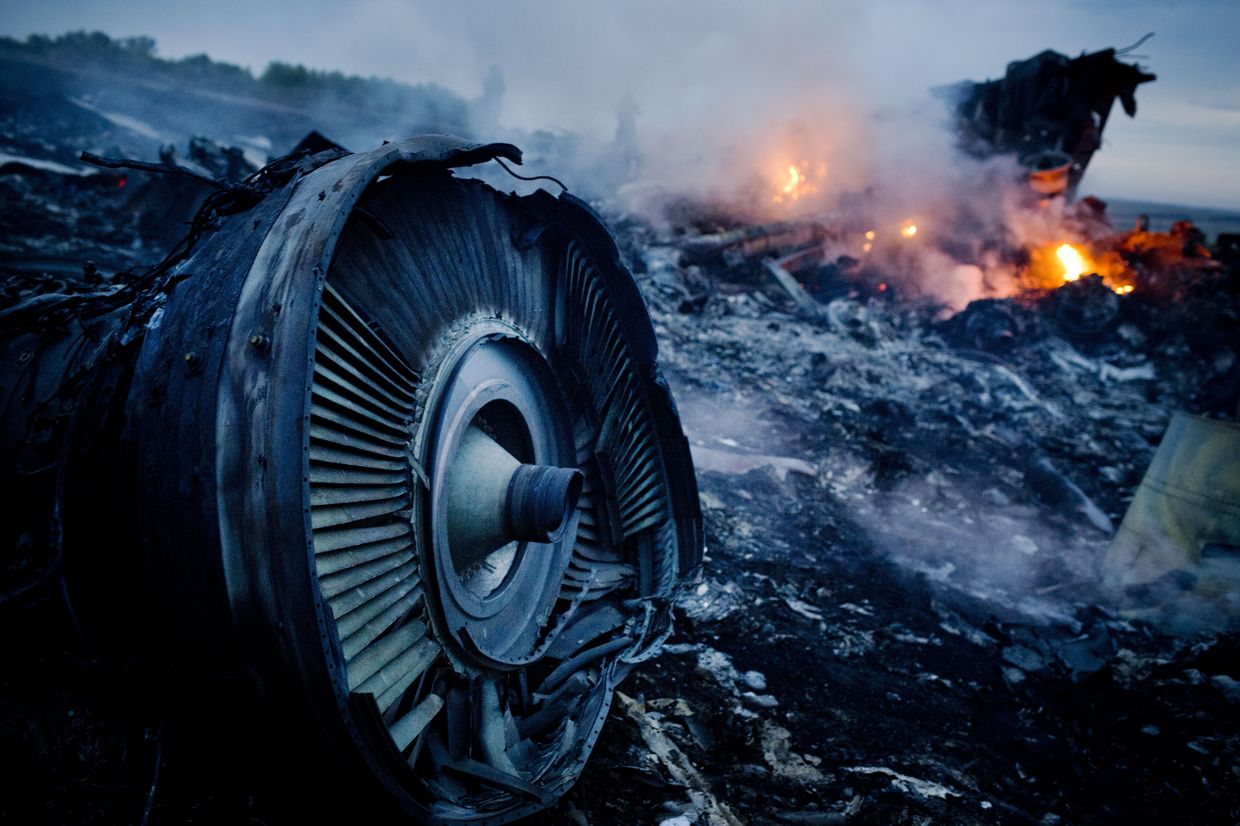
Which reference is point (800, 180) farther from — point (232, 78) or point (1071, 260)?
point (232, 78)

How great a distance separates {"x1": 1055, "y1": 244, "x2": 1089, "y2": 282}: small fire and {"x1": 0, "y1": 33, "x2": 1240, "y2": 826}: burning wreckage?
1136 cm

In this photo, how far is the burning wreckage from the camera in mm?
1312

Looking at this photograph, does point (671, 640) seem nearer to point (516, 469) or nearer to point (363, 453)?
point (516, 469)

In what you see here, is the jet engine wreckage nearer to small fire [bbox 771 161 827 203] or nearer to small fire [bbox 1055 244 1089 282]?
small fire [bbox 1055 244 1089 282]

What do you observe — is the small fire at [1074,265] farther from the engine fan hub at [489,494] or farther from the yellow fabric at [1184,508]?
the engine fan hub at [489,494]

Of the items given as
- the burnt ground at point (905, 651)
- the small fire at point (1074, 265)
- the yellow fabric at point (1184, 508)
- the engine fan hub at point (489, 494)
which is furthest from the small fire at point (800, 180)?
the engine fan hub at point (489, 494)

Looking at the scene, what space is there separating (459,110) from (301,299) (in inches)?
1224

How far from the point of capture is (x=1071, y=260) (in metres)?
15.0

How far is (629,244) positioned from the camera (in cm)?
1243

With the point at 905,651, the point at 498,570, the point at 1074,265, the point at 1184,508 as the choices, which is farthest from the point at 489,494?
the point at 1074,265

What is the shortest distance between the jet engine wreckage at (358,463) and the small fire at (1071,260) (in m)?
16.4

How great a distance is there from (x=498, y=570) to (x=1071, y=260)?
A: 17354mm

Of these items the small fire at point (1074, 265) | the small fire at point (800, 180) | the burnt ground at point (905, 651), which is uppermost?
the small fire at point (800, 180)

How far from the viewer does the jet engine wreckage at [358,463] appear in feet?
4.06
